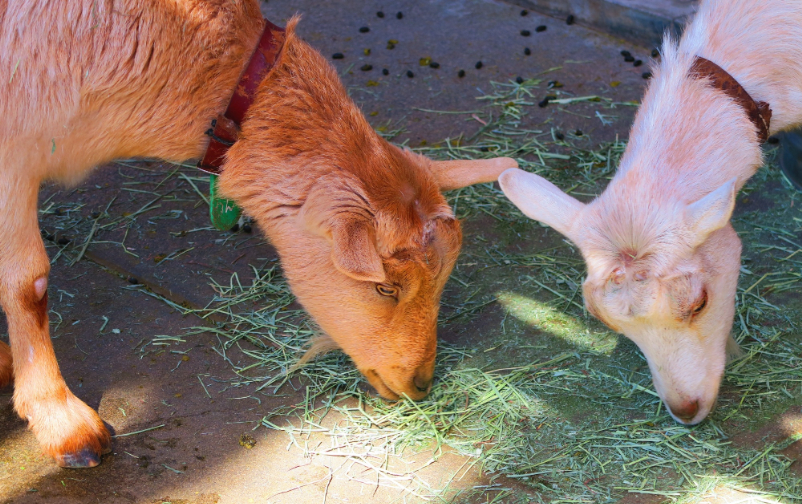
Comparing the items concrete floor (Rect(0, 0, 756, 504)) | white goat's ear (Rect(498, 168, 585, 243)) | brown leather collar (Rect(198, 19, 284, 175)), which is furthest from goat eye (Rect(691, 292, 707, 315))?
brown leather collar (Rect(198, 19, 284, 175))

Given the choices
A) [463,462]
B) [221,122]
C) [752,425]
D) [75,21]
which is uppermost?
[75,21]

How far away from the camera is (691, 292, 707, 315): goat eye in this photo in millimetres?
3330

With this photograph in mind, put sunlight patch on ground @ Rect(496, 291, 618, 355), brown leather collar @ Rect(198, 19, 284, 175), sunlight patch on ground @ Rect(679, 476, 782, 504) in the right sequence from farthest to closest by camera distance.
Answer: sunlight patch on ground @ Rect(496, 291, 618, 355) < brown leather collar @ Rect(198, 19, 284, 175) < sunlight patch on ground @ Rect(679, 476, 782, 504)

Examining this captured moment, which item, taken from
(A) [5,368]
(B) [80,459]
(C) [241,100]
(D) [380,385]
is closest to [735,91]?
(D) [380,385]

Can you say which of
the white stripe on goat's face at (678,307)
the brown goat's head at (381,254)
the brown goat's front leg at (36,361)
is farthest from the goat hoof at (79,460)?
the white stripe on goat's face at (678,307)

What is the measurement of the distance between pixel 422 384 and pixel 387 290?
1.91ft

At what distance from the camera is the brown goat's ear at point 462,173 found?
369cm

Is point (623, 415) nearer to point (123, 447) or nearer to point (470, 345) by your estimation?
point (470, 345)

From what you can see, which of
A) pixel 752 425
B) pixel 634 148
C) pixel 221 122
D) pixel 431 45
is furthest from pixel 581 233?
pixel 431 45

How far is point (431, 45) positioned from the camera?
23.9 feet

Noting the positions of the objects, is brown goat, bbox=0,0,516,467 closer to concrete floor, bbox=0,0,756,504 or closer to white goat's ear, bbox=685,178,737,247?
concrete floor, bbox=0,0,756,504

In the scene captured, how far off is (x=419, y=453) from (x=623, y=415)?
0.97 m

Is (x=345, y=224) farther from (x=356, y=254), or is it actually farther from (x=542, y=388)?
(x=542, y=388)

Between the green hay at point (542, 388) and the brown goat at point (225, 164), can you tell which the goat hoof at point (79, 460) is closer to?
the brown goat at point (225, 164)
